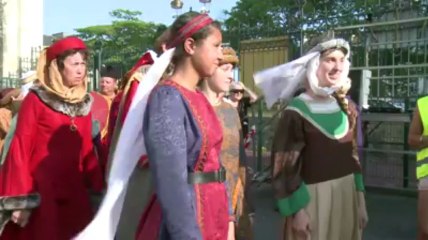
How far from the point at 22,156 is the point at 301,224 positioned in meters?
1.74

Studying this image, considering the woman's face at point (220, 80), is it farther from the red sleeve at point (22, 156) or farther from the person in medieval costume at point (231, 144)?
the red sleeve at point (22, 156)

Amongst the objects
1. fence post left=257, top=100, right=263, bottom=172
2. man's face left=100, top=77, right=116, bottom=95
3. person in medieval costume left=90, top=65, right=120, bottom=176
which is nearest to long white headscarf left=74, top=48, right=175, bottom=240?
person in medieval costume left=90, top=65, right=120, bottom=176

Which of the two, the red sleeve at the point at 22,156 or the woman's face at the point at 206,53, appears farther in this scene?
the red sleeve at the point at 22,156

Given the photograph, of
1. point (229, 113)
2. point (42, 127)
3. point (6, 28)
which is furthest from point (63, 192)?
point (6, 28)

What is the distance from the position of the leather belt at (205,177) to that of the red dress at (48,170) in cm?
165

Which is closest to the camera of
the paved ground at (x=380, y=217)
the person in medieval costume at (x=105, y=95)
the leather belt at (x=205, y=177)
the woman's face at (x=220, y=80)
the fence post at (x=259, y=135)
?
the leather belt at (x=205, y=177)

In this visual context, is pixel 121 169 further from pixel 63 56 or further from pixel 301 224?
pixel 63 56

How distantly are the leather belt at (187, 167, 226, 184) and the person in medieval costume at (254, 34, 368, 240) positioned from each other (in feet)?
3.47

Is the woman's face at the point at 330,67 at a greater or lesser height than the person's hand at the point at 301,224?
greater

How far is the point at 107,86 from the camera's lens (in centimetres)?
768

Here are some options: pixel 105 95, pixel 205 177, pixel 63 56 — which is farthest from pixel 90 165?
pixel 105 95

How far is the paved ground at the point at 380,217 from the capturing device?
280 inches

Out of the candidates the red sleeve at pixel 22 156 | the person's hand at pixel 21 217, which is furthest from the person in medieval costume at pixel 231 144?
the person's hand at pixel 21 217

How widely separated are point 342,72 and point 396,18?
6.78m
